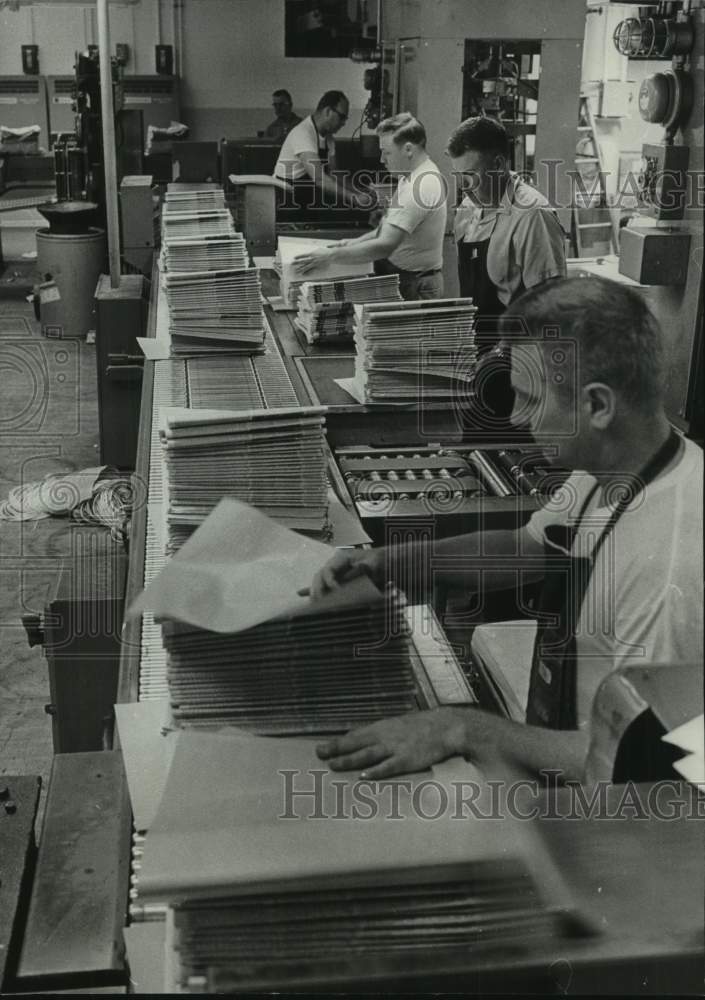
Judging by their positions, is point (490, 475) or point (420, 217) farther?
point (420, 217)

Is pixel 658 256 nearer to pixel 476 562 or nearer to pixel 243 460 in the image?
pixel 476 562

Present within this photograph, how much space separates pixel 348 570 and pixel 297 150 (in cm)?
455

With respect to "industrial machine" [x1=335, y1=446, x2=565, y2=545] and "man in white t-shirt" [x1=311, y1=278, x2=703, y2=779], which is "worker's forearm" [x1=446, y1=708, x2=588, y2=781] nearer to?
"man in white t-shirt" [x1=311, y1=278, x2=703, y2=779]

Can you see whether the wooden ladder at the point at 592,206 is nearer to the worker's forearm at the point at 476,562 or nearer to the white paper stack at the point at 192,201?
the white paper stack at the point at 192,201

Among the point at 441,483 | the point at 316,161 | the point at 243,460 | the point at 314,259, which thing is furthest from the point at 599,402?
the point at 316,161

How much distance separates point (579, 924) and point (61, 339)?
6.13m

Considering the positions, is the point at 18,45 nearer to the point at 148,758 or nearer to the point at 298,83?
the point at 298,83

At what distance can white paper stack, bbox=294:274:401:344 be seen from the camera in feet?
10.2

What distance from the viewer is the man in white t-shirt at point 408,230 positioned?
340 cm

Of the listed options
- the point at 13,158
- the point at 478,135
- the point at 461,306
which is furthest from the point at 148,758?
the point at 13,158

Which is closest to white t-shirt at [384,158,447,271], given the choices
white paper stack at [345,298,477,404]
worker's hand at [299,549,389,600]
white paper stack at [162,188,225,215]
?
white paper stack at [162,188,225,215]

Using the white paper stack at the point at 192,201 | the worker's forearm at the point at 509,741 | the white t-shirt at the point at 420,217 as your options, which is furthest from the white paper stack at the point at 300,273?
the worker's forearm at the point at 509,741

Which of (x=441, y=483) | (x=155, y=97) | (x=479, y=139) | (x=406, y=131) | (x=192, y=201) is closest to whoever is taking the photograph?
(x=441, y=483)

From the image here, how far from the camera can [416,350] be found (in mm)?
2475
